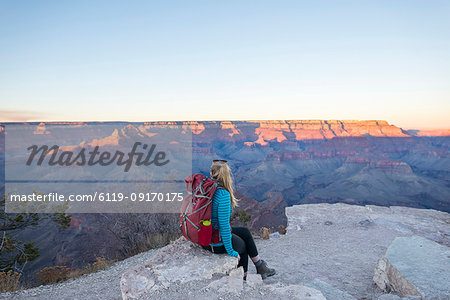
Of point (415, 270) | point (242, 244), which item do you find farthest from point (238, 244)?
point (415, 270)

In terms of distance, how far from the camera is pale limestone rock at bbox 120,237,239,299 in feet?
9.45

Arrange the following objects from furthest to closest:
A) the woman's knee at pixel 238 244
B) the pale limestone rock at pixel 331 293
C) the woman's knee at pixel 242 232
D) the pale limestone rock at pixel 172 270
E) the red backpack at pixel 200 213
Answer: the woman's knee at pixel 242 232
the pale limestone rock at pixel 331 293
the woman's knee at pixel 238 244
the red backpack at pixel 200 213
the pale limestone rock at pixel 172 270

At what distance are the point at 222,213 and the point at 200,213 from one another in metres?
0.24

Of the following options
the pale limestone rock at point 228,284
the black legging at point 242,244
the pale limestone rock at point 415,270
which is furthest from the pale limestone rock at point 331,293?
the pale limestone rock at point 228,284

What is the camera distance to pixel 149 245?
7.42 meters

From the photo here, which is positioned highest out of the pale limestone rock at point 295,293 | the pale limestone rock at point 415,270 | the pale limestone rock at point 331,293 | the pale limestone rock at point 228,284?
the pale limestone rock at point 228,284

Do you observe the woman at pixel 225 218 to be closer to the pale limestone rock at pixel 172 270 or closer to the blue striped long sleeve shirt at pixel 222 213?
the blue striped long sleeve shirt at pixel 222 213

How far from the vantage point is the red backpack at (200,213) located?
9.91 feet

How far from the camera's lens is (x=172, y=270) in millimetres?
3084

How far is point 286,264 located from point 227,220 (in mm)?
3198

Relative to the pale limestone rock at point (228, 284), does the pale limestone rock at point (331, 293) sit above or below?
below

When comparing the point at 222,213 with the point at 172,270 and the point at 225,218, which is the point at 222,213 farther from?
the point at 172,270

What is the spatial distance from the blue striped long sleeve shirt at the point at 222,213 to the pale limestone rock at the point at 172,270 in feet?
0.88

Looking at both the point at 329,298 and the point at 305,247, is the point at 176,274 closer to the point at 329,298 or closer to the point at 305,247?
the point at 329,298
